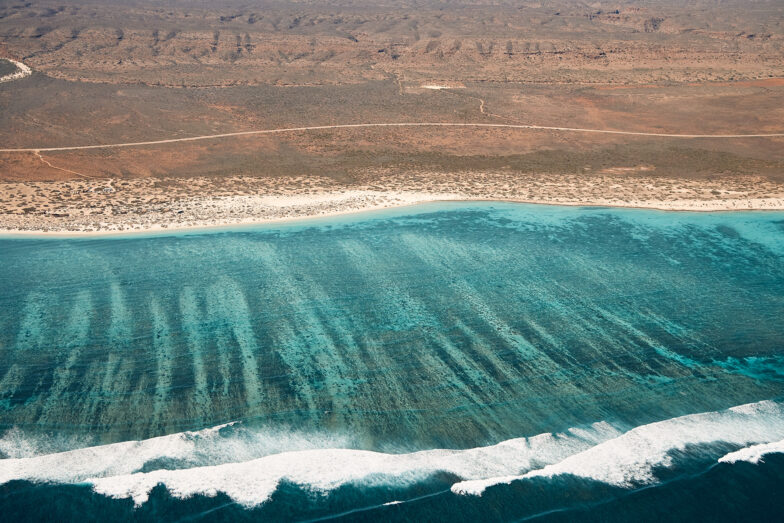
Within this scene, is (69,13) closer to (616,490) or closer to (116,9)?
(116,9)

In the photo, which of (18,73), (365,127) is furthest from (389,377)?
(18,73)

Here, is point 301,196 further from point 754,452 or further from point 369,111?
point 754,452

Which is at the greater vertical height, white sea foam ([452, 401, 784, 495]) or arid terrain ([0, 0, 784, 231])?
arid terrain ([0, 0, 784, 231])

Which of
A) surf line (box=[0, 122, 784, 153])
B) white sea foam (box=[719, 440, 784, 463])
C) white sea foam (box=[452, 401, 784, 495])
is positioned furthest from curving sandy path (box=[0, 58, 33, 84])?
white sea foam (box=[719, 440, 784, 463])

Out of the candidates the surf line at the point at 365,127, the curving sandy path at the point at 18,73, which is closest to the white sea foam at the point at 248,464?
the surf line at the point at 365,127

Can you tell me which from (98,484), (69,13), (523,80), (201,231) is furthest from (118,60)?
(98,484)

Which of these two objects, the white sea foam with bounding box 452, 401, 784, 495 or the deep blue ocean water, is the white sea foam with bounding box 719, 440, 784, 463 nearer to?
the deep blue ocean water
